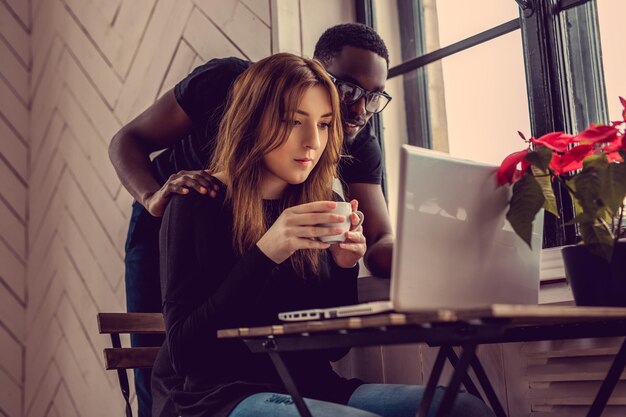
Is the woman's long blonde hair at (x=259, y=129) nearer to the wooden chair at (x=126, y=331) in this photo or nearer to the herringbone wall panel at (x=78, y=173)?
the wooden chair at (x=126, y=331)

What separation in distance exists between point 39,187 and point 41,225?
17 cm

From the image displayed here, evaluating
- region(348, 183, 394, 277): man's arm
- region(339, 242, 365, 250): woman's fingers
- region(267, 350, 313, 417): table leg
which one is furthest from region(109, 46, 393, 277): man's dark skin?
region(267, 350, 313, 417): table leg

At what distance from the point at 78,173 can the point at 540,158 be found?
2.27 metres

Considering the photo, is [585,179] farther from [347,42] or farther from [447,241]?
[347,42]

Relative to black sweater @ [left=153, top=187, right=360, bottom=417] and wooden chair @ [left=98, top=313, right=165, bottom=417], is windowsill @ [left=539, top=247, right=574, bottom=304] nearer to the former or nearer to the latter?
black sweater @ [left=153, top=187, right=360, bottom=417]

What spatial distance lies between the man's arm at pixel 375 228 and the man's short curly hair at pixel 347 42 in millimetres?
337

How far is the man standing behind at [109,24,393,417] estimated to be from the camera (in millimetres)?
1845

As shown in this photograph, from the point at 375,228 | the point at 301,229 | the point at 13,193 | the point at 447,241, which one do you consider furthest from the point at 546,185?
the point at 13,193

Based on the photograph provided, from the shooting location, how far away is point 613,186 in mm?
1194

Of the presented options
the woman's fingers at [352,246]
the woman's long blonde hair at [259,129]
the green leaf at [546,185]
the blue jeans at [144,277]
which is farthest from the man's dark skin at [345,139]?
the green leaf at [546,185]

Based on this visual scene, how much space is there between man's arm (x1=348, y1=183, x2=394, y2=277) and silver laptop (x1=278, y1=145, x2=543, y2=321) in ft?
2.11

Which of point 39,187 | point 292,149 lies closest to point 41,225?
point 39,187

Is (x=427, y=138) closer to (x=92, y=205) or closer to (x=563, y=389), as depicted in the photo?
(x=563, y=389)

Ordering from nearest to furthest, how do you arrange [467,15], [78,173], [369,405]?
[369,405] → [467,15] → [78,173]
